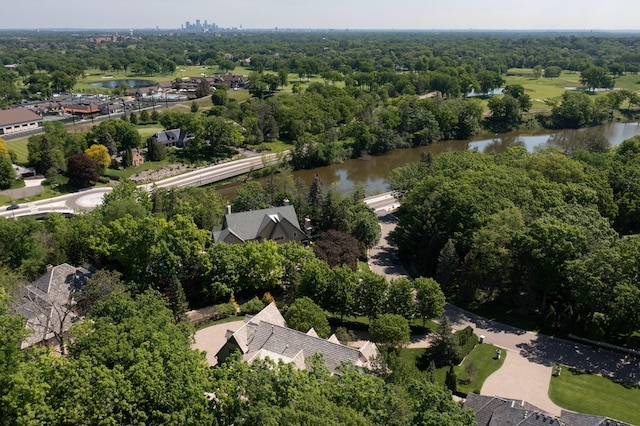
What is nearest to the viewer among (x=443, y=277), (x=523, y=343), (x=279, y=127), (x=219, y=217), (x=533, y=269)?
(x=523, y=343)

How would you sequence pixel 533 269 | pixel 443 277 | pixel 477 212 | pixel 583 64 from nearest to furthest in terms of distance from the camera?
1. pixel 533 269
2. pixel 443 277
3. pixel 477 212
4. pixel 583 64

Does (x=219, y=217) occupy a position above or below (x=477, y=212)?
below

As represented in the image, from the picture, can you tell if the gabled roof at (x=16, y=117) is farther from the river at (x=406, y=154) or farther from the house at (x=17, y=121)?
the river at (x=406, y=154)

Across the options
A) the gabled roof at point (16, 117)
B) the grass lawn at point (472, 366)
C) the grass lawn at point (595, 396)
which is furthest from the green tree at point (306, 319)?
the gabled roof at point (16, 117)

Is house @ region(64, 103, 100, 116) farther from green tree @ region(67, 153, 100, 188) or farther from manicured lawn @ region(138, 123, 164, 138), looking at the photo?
green tree @ region(67, 153, 100, 188)

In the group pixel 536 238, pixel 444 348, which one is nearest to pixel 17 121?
pixel 444 348

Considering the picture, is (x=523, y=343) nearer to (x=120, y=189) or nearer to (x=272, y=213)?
(x=272, y=213)

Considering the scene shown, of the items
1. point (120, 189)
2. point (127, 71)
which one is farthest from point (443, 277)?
point (127, 71)
